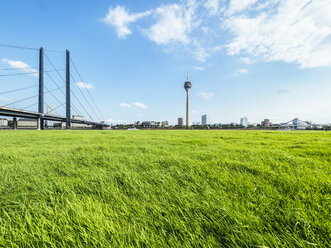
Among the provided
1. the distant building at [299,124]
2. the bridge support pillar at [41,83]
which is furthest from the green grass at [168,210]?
the distant building at [299,124]

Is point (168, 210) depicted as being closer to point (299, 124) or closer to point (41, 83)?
point (41, 83)

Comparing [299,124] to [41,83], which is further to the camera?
[299,124]

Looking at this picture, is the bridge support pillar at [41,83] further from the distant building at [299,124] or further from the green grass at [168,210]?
the distant building at [299,124]

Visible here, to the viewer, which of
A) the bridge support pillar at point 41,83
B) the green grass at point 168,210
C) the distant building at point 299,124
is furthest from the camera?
the distant building at point 299,124

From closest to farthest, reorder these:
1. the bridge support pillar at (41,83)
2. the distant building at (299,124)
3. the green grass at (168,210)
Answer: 1. the green grass at (168,210)
2. the bridge support pillar at (41,83)
3. the distant building at (299,124)

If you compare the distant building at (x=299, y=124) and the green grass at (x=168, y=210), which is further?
the distant building at (x=299, y=124)

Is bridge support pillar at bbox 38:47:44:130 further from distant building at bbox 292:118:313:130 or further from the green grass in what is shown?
distant building at bbox 292:118:313:130

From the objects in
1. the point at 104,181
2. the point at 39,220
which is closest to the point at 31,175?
the point at 104,181

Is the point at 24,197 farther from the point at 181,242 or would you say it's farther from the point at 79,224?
the point at 181,242

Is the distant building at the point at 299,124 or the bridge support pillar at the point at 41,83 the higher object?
the bridge support pillar at the point at 41,83

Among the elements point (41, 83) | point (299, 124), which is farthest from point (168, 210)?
point (299, 124)

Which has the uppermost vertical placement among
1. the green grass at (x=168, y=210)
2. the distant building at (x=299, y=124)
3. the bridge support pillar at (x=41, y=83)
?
the bridge support pillar at (x=41, y=83)

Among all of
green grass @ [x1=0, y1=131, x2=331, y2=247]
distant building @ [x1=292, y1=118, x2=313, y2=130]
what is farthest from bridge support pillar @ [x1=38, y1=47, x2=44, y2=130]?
distant building @ [x1=292, y1=118, x2=313, y2=130]

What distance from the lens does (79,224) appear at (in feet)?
3.69
